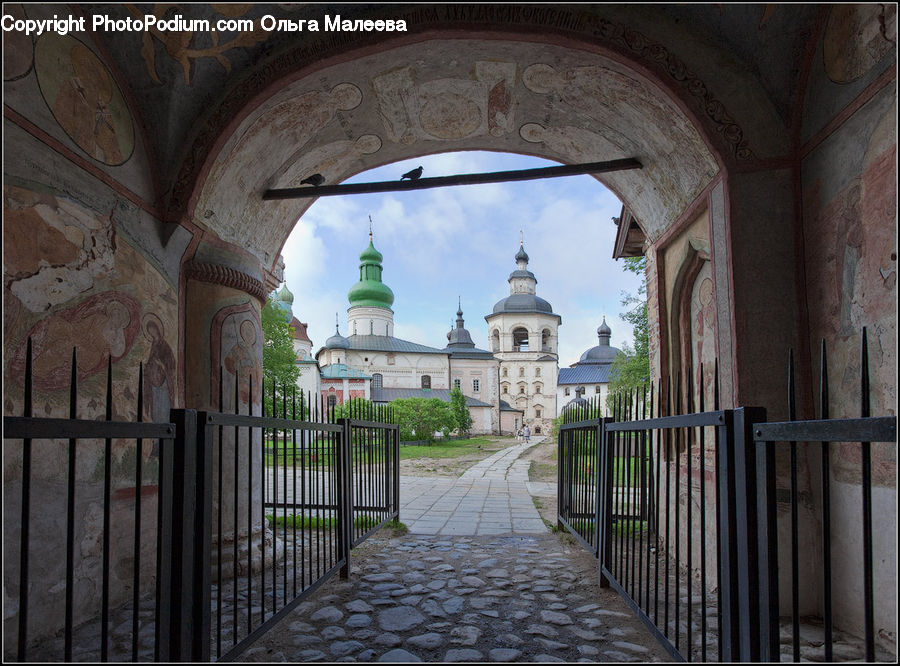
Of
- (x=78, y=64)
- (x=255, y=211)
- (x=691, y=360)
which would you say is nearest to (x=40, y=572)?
(x=78, y=64)

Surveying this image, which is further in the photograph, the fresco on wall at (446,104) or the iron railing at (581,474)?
the fresco on wall at (446,104)

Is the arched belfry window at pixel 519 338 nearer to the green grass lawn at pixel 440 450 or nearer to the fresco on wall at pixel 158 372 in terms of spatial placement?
the green grass lawn at pixel 440 450

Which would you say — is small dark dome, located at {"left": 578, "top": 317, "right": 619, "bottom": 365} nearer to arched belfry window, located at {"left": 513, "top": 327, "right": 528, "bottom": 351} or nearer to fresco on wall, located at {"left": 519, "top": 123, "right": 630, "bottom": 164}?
arched belfry window, located at {"left": 513, "top": 327, "right": 528, "bottom": 351}

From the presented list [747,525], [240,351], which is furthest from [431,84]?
[747,525]

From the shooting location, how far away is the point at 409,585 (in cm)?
496

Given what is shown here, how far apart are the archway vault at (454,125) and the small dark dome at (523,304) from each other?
52.4 meters

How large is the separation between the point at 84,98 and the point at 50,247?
118 cm

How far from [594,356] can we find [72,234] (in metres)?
72.8

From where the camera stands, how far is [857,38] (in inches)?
152

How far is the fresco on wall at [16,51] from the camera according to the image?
3650 mm

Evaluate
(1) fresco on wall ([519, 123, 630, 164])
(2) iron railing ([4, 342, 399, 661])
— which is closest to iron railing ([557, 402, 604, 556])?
(2) iron railing ([4, 342, 399, 661])

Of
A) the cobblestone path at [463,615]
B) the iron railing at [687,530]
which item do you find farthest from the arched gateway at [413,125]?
the cobblestone path at [463,615]

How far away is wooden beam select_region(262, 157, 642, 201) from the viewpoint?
6180 millimetres

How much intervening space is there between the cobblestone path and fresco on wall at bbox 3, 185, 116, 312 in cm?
257
